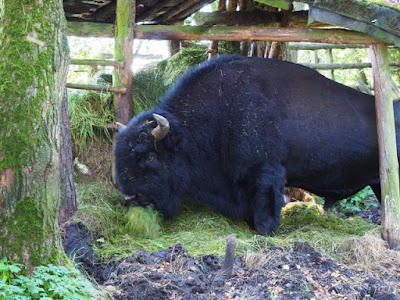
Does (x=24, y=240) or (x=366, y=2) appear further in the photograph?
(x=366, y=2)

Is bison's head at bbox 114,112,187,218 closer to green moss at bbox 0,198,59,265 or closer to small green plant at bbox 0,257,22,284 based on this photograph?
green moss at bbox 0,198,59,265

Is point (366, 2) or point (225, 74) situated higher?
point (366, 2)

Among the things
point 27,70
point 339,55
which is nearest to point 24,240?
point 27,70

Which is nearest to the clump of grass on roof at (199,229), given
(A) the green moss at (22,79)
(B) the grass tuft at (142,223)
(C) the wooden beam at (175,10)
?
(B) the grass tuft at (142,223)

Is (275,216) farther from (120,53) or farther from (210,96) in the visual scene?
(120,53)

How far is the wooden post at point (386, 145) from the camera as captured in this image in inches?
265

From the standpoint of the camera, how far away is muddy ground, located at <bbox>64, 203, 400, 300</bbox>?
4785 mm

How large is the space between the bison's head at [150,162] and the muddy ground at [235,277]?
1.15 metres

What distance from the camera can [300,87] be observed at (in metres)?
7.58

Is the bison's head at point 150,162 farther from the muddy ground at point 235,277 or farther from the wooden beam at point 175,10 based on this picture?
the wooden beam at point 175,10

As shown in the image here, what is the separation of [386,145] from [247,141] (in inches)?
63.1

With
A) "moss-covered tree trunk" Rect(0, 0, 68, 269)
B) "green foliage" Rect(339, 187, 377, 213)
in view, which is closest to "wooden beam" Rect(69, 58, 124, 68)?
"moss-covered tree trunk" Rect(0, 0, 68, 269)

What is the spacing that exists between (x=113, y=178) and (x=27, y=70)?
3.69m

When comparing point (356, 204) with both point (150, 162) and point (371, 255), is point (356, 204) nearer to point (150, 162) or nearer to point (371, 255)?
point (371, 255)
